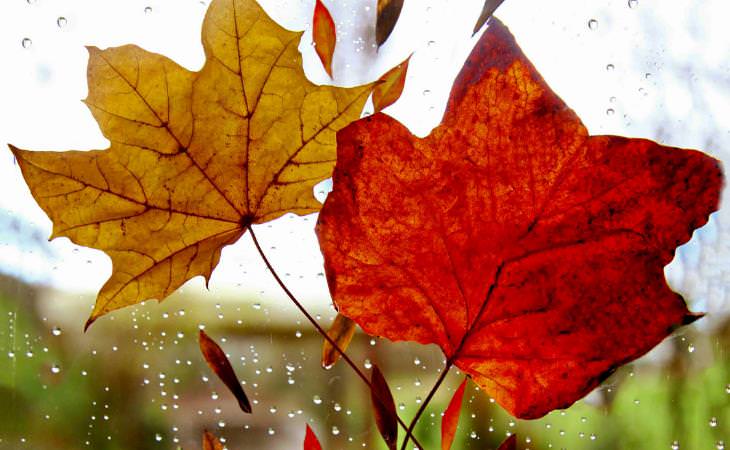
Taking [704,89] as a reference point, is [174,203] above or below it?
below

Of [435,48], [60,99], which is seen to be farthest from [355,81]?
[60,99]

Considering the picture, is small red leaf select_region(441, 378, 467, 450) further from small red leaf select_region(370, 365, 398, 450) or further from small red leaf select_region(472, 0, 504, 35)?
small red leaf select_region(472, 0, 504, 35)

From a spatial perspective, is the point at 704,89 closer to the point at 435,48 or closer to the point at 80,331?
the point at 435,48

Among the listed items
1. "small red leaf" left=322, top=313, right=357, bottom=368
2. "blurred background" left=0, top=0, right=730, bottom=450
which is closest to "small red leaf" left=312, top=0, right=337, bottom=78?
"blurred background" left=0, top=0, right=730, bottom=450

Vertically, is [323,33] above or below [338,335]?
above

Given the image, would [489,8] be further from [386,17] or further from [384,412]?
[384,412]

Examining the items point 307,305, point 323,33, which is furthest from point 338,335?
point 323,33
